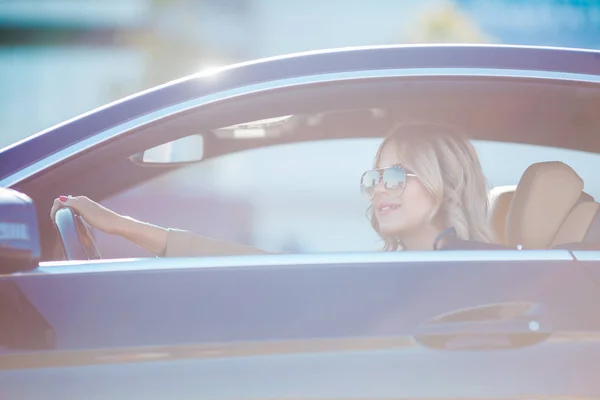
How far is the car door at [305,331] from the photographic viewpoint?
5.50ft

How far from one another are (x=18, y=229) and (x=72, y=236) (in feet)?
1.26

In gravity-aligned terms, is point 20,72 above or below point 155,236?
above

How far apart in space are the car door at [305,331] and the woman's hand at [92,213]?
1.11ft

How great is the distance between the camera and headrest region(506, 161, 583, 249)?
214cm

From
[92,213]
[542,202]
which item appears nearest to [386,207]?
[542,202]

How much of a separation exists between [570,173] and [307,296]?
89 centimetres

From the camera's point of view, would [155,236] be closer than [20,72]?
Yes

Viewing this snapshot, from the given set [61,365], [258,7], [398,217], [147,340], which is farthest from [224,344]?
[258,7]

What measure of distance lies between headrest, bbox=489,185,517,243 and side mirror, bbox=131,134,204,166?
953 millimetres

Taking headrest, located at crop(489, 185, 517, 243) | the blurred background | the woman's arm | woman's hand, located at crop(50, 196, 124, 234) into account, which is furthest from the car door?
the blurred background

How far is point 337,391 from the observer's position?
65.5 inches

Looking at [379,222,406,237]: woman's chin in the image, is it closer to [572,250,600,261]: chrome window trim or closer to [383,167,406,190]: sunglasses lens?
[383,167,406,190]: sunglasses lens

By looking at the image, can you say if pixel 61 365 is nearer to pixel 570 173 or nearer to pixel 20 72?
pixel 570 173

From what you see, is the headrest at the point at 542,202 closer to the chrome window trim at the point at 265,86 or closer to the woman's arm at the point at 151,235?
the chrome window trim at the point at 265,86
